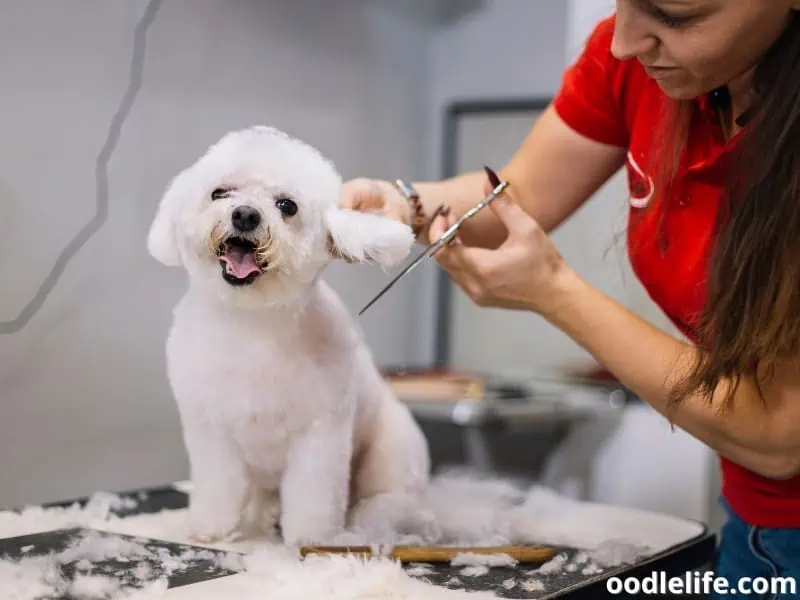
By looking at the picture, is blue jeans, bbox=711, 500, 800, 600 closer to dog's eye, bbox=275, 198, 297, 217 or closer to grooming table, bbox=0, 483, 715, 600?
grooming table, bbox=0, 483, 715, 600

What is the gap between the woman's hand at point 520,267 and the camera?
3.16 feet

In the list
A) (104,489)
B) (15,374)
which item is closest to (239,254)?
(15,374)

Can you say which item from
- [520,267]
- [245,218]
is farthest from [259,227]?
[520,267]

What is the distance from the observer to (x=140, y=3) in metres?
1.26

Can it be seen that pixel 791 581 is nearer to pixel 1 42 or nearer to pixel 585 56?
pixel 585 56

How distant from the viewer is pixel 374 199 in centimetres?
107

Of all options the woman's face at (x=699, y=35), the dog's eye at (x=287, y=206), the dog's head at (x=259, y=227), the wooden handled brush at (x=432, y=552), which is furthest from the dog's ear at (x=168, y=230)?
the woman's face at (x=699, y=35)

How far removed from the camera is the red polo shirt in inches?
37.8

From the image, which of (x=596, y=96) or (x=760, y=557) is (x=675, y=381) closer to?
(x=760, y=557)

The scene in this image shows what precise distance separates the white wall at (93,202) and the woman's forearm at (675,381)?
417mm

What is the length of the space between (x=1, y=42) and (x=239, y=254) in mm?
471

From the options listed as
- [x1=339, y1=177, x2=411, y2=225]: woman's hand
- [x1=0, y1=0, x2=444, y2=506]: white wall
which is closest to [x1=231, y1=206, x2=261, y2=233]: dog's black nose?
[x1=339, y1=177, x2=411, y2=225]: woman's hand

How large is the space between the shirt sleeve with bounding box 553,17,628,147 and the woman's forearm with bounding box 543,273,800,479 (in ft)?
0.83

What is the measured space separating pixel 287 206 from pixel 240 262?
8 cm
